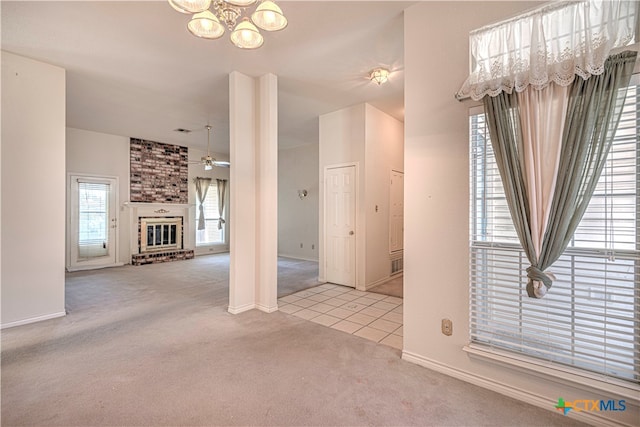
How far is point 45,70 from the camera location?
319 cm

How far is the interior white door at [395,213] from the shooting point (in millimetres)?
5130

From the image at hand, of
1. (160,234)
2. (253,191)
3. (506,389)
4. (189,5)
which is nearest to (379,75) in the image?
(253,191)

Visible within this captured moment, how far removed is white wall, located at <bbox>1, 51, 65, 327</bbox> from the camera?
2.97 meters

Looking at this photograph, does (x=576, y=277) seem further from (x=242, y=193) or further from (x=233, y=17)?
(x=242, y=193)

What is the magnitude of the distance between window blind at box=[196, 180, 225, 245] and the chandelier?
22.4 ft

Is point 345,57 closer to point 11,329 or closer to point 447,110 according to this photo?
point 447,110

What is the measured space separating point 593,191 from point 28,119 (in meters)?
5.03

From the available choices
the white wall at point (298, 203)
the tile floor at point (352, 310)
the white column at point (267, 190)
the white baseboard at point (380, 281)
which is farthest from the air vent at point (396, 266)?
the white column at point (267, 190)

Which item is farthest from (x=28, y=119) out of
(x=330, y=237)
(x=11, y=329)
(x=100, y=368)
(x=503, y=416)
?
(x=503, y=416)

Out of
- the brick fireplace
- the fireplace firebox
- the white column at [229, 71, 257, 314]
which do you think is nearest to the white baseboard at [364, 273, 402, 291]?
the white column at [229, 71, 257, 314]

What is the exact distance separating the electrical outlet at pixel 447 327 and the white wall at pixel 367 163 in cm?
238

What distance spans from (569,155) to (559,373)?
1.27 m

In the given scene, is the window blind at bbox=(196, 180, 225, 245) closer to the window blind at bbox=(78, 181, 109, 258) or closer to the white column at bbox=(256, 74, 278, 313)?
the window blind at bbox=(78, 181, 109, 258)

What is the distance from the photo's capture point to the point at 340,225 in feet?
16.0
